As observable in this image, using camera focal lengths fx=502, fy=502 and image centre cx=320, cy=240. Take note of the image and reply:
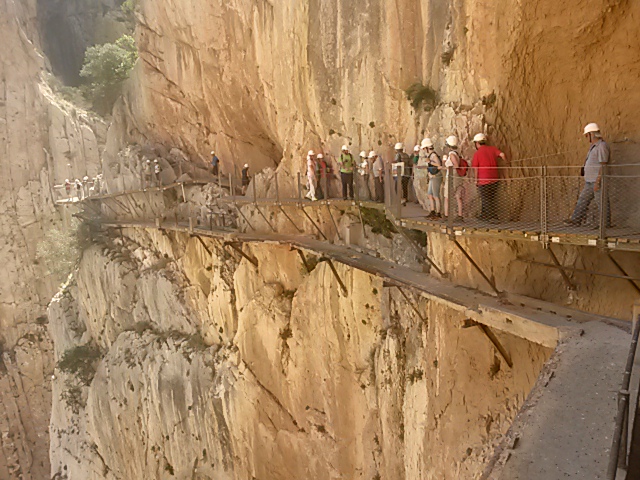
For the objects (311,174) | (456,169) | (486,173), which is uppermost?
(311,174)

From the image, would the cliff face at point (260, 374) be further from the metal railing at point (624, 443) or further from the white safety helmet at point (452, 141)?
the metal railing at point (624, 443)

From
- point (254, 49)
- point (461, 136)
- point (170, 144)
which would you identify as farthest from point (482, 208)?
point (170, 144)

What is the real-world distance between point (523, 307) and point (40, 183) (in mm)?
42684

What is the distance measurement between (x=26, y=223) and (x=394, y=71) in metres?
38.5

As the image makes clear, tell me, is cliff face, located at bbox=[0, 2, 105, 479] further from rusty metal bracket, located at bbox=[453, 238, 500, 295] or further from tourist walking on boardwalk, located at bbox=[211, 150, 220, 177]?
rusty metal bracket, located at bbox=[453, 238, 500, 295]

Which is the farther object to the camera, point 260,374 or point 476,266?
point 260,374

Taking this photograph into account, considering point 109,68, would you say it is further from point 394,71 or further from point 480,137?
point 480,137

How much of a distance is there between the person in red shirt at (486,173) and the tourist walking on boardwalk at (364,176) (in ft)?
14.3

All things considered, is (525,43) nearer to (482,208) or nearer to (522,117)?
(522,117)

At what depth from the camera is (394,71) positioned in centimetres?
1206

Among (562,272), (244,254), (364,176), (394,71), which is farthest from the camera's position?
(244,254)

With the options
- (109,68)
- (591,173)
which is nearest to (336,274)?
(591,173)

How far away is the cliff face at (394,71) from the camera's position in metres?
8.15

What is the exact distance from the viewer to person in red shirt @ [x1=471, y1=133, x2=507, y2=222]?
28.1 feet
